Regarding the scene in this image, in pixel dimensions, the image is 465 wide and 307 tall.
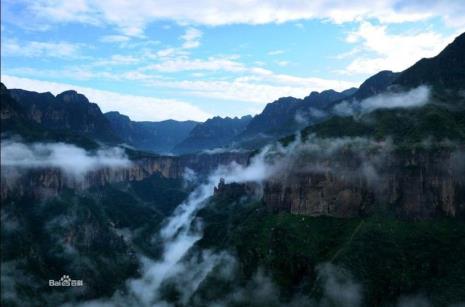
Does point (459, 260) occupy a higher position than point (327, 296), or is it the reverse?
point (459, 260)

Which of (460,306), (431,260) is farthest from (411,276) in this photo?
(460,306)

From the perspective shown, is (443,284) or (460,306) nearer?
(460,306)

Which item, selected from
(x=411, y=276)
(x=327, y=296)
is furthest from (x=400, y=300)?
(x=327, y=296)

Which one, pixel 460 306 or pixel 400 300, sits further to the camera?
pixel 400 300

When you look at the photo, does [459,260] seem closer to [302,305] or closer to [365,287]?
[365,287]

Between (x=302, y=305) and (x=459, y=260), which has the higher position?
(x=459, y=260)

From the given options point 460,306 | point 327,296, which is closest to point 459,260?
point 460,306

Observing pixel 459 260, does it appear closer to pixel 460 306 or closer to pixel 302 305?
pixel 460 306

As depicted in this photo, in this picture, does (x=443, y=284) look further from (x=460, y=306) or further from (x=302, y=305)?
(x=302, y=305)
